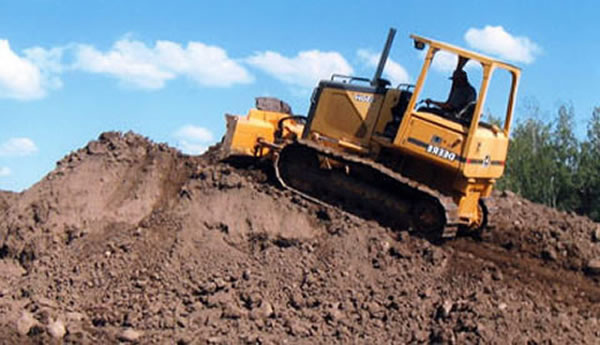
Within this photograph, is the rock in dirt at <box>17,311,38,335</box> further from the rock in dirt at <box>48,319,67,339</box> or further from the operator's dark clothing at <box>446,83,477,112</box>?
the operator's dark clothing at <box>446,83,477,112</box>

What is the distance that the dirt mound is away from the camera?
10203 millimetres

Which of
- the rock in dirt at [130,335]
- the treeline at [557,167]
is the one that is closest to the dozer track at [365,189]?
the rock in dirt at [130,335]

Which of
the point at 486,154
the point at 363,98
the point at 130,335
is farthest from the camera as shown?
the point at 363,98

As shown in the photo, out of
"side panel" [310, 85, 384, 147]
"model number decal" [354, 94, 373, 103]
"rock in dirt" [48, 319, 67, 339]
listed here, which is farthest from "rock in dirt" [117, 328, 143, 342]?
"model number decal" [354, 94, 373, 103]

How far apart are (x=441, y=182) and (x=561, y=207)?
2011cm

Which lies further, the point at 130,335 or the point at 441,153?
the point at 441,153

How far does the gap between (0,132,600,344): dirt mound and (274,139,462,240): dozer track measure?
1.07ft

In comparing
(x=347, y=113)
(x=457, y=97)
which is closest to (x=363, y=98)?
(x=347, y=113)

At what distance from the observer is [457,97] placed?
1216cm

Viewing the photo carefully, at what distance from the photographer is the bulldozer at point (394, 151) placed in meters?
11.7

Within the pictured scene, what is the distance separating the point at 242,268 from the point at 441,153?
3111mm

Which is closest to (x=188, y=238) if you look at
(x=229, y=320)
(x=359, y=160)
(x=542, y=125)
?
(x=229, y=320)

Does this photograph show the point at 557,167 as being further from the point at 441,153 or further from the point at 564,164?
the point at 441,153

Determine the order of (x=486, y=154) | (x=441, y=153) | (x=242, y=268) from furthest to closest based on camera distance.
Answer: (x=486, y=154)
(x=441, y=153)
(x=242, y=268)
